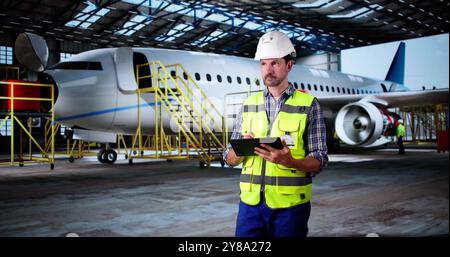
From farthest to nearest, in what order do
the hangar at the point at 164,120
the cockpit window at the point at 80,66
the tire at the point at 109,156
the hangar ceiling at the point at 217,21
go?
the hangar ceiling at the point at 217,21 → the tire at the point at 109,156 → the cockpit window at the point at 80,66 → the hangar at the point at 164,120

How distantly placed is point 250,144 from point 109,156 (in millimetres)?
11148

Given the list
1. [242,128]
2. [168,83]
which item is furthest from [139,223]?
[168,83]

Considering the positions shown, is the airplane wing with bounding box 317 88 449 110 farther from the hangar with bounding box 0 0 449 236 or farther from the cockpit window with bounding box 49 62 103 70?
the cockpit window with bounding box 49 62 103 70

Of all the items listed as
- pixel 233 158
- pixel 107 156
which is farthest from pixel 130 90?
pixel 233 158

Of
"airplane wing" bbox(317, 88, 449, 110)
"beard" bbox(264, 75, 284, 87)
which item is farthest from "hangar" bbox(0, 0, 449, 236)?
"beard" bbox(264, 75, 284, 87)

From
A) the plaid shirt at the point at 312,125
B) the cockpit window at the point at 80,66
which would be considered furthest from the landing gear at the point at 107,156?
the plaid shirt at the point at 312,125

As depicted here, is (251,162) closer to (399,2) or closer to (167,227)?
(167,227)

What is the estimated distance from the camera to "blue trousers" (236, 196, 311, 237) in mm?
1999

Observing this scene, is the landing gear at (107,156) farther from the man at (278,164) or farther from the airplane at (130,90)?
the man at (278,164)

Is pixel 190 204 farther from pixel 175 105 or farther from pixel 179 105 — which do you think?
pixel 175 105

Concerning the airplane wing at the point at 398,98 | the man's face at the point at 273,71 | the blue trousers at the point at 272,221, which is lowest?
the blue trousers at the point at 272,221

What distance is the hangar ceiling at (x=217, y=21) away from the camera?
2216 cm

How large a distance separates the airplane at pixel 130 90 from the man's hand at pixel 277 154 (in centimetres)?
872

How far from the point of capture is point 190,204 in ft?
17.7
